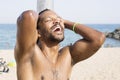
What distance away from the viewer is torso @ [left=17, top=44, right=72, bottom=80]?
2654 mm

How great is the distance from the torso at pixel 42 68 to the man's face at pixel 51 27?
152 mm

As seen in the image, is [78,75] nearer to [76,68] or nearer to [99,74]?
[99,74]

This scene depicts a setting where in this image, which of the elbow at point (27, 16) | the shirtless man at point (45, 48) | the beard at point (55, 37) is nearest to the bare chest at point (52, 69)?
the shirtless man at point (45, 48)

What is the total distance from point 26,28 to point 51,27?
246 millimetres

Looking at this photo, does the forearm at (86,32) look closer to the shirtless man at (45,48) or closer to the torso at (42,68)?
the shirtless man at (45,48)

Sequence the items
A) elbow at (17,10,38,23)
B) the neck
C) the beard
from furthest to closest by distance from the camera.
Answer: the neck, the beard, elbow at (17,10,38,23)

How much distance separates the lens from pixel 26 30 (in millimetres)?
2533

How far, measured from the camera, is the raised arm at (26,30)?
251 centimetres

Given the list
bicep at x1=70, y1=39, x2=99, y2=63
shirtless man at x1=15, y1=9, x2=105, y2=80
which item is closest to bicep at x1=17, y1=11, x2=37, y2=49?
shirtless man at x1=15, y1=9, x2=105, y2=80

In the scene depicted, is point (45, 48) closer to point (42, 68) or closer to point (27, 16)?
point (42, 68)

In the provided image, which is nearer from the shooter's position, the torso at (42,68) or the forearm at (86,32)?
the torso at (42,68)

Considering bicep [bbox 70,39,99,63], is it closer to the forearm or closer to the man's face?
the forearm

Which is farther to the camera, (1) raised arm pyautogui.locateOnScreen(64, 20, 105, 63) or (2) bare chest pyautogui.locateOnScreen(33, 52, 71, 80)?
(1) raised arm pyautogui.locateOnScreen(64, 20, 105, 63)

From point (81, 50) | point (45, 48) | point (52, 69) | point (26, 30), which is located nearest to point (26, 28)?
point (26, 30)
